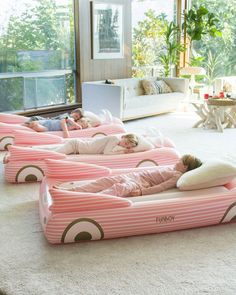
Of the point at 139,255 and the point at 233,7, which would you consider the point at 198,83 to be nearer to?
the point at 233,7

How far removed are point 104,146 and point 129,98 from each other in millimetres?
3220

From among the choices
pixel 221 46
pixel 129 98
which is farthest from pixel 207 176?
pixel 221 46

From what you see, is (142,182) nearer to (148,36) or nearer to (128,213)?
(128,213)

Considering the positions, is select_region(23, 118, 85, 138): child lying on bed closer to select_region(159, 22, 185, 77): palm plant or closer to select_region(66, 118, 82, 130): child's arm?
select_region(66, 118, 82, 130): child's arm

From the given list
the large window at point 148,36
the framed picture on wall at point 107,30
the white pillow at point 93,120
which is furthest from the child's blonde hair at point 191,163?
the large window at point 148,36

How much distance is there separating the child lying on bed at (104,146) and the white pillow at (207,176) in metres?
1.07

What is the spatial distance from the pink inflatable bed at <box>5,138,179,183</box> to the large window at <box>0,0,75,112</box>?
2534 millimetres

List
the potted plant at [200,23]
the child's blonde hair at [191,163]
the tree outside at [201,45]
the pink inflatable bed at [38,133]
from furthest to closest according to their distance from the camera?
the potted plant at [200,23] → the tree outside at [201,45] → the pink inflatable bed at [38,133] → the child's blonde hair at [191,163]

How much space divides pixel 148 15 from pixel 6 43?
3.49 m

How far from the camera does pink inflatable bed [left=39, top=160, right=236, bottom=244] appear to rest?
8.51 feet

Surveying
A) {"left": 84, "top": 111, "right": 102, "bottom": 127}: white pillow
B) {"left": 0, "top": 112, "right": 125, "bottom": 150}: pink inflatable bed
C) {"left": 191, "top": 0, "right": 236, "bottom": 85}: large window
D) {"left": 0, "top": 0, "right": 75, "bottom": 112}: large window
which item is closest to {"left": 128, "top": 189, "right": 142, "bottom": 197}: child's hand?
{"left": 0, "top": 112, "right": 125, "bottom": 150}: pink inflatable bed

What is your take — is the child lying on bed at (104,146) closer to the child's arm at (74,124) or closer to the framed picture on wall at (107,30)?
the child's arm at (74,124)

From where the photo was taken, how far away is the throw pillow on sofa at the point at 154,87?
7590mm

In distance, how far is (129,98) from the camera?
7.07 meters
